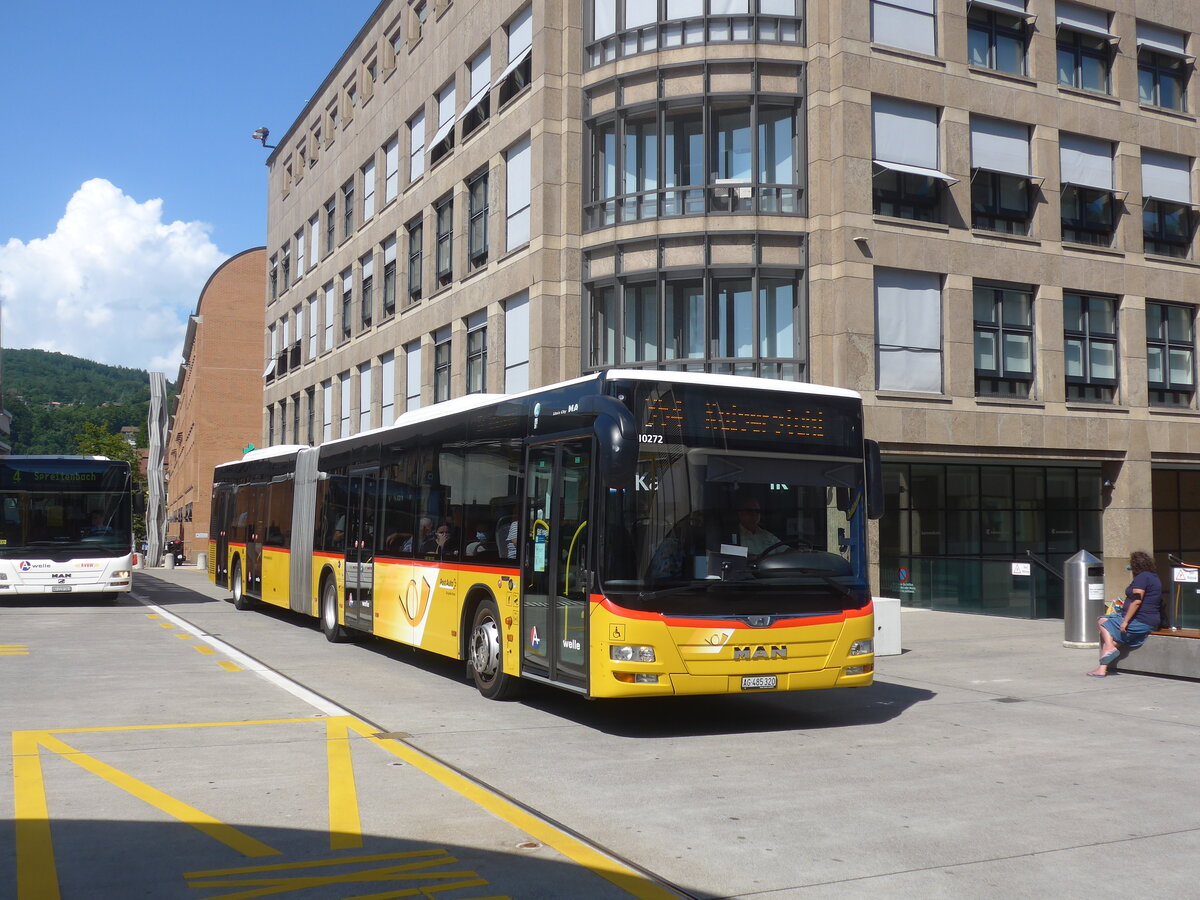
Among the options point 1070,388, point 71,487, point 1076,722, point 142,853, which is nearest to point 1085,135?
point 1070,388

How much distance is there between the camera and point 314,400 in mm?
45156

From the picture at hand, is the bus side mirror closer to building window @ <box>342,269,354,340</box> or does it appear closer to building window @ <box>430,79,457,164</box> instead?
building window @ <box>430,79,457,164</box>

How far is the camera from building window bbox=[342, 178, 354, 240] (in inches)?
1636

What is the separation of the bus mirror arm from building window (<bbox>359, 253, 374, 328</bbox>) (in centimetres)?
3093

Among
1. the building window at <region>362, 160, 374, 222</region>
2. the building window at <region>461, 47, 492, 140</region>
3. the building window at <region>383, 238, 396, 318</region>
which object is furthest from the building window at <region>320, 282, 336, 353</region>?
the building window at <region>461, 47, 492, 140</region>

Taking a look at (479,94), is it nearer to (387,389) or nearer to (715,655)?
(387,389)

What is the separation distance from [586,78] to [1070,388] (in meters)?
12.8

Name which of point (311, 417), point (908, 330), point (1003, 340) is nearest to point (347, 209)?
point (311, 417)

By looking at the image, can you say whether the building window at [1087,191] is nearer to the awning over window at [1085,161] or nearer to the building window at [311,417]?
the awning over window at [1085,161]

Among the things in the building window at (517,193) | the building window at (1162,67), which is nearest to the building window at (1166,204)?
the building window at (1162,67)

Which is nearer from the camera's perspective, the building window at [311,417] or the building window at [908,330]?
the building window at [908,330]

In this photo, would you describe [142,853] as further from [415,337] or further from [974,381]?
[415,337]

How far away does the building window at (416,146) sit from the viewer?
35062 millimetres

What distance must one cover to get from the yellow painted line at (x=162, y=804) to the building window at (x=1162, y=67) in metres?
28.4
